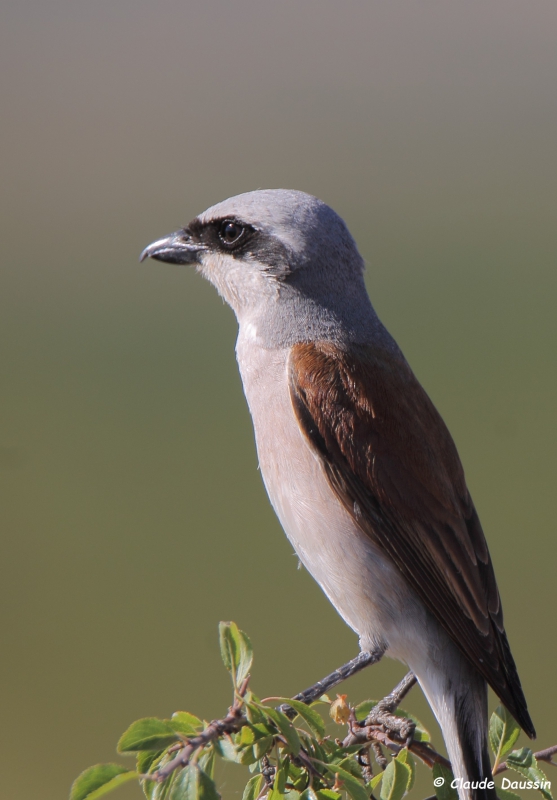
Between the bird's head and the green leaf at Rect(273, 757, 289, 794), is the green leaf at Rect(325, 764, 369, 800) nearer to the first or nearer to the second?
the green leaf at Rect(273, 757, 289, 794)

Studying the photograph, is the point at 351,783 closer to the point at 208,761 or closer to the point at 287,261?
the point at 208,761

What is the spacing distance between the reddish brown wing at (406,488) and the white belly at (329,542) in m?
0.04

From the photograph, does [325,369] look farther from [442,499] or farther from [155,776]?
[155,776]

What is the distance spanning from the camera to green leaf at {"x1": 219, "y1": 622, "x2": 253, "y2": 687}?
4.78 feet

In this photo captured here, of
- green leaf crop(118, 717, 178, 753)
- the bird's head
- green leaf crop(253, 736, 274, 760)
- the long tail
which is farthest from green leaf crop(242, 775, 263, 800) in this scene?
the bird's head

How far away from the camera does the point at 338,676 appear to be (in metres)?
2.12

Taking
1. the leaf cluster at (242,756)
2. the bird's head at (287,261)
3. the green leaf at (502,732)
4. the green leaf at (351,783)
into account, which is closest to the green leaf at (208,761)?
the leaf cluster at (242,756)

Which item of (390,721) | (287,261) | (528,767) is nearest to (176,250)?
(287,261)

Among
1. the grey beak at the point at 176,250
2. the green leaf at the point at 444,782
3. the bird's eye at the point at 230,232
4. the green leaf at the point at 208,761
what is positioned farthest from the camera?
the grey beak at the point at 176,250

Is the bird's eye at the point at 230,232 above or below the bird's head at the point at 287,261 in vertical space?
above

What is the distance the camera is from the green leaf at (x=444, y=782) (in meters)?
1.73

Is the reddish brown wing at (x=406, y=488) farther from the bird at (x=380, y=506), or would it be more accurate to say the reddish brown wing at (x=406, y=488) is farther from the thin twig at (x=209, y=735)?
the thin twig at (x=209, y=735)

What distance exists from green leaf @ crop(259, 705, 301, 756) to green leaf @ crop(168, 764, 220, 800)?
157 millimetres

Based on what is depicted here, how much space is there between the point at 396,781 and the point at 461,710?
21.0 inches
